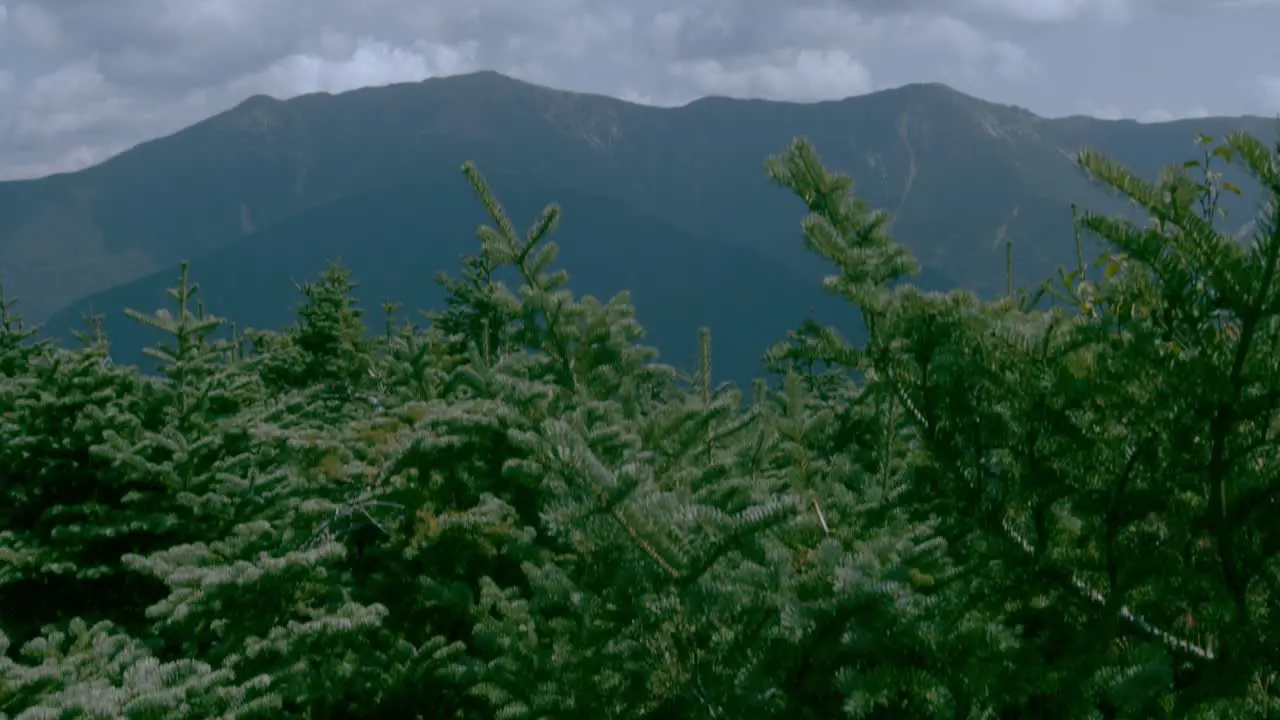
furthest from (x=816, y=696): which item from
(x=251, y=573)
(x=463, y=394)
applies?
(x=463, y=394)

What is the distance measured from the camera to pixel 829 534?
2.46 metres

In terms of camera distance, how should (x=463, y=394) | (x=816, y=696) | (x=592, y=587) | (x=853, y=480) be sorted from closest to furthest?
(x=816, y=696)
(x=592, y=587)
(x=853, y=480)
(x=463, y=394)

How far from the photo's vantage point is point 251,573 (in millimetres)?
2848

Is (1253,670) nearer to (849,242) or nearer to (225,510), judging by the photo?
(849,242)

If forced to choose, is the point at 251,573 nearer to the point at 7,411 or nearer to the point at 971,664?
the point at 971,664

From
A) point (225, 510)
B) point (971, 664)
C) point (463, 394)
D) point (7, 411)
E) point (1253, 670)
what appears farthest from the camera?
point (7, 411)

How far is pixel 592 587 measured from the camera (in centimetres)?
245

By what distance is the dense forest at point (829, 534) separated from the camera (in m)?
1.71

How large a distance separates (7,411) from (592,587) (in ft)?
13.8

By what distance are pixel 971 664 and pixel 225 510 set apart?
11.0 feet

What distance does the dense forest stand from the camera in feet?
5.61

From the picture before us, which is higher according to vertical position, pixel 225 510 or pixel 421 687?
pixel 225 510

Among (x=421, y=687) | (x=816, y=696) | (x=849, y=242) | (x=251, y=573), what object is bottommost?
(x=421, y=687)

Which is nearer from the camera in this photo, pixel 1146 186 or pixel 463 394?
pixel 1146 186
